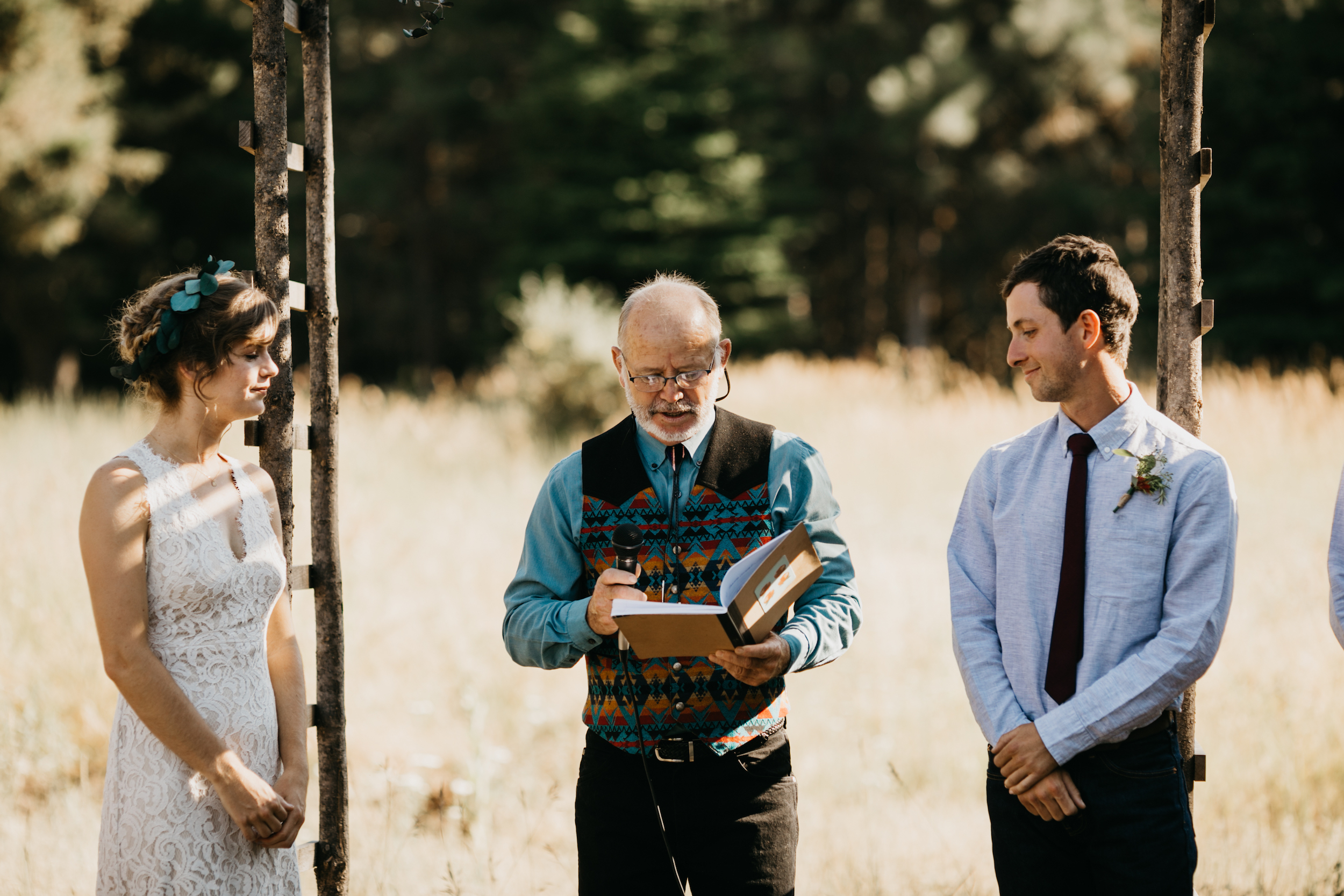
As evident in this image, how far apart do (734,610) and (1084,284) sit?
4.13 feet

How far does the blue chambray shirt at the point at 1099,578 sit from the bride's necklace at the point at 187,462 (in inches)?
77.2

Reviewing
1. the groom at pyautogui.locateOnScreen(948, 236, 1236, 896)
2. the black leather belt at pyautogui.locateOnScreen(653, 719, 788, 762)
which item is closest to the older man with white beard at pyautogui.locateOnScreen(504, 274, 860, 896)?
the black leather belt at pyautogui.locateOnScreen(653, 719, 788, 762)

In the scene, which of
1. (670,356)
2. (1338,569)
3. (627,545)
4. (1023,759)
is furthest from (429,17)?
(1338,569)

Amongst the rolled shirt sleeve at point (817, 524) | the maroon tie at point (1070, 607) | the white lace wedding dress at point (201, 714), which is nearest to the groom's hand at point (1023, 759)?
the maroon tie at point (1070, 607)

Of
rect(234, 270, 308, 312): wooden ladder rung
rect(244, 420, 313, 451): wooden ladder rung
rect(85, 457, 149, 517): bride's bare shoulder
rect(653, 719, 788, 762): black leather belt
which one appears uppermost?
rect(234, 270, 308, 312): wooden ladder rung

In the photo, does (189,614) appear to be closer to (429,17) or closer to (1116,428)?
(429,17)

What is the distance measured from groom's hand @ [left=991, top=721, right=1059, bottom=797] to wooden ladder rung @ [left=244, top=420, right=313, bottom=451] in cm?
230

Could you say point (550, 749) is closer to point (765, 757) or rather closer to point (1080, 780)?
point (765, 757)

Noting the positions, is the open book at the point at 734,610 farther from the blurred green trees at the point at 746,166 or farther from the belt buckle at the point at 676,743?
the blurred green trees at the point at 746,166

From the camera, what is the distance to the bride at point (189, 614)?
2.36m

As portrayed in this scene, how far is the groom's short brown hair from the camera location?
8.33ft

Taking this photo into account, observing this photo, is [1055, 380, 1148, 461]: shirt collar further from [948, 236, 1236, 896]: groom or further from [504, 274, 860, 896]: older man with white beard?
[504, 274, 860, 896]: older man with white beard

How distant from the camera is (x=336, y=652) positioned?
11.5ft

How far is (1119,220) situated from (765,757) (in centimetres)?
2598
